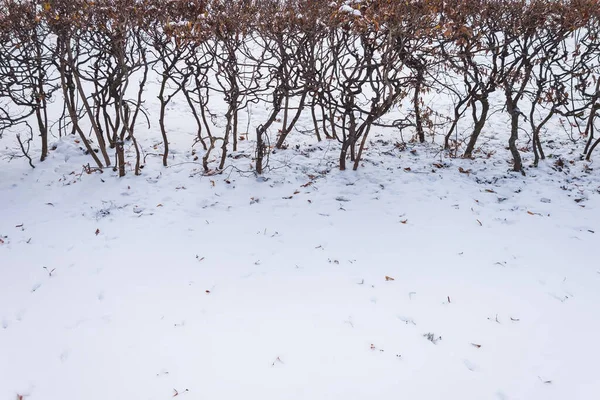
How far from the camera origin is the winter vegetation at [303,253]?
3018 mm

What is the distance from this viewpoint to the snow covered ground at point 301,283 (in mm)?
2973

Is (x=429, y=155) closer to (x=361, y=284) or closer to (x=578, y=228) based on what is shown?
(x=578, y=228)

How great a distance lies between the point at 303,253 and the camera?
173 inches

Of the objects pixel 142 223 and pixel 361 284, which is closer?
pixel 361 284

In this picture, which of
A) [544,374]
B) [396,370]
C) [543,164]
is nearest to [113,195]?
[396,370]

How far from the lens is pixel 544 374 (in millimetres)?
2955

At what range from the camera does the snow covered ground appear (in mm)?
2973

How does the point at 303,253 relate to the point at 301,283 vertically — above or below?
above

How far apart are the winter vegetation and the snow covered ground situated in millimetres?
20

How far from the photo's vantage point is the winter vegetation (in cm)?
302

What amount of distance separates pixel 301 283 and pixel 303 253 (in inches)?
20.4

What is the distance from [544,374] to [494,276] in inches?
46.2

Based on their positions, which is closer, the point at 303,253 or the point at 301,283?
the point at 301,283

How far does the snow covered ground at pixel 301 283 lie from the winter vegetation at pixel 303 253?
0.02 meters
